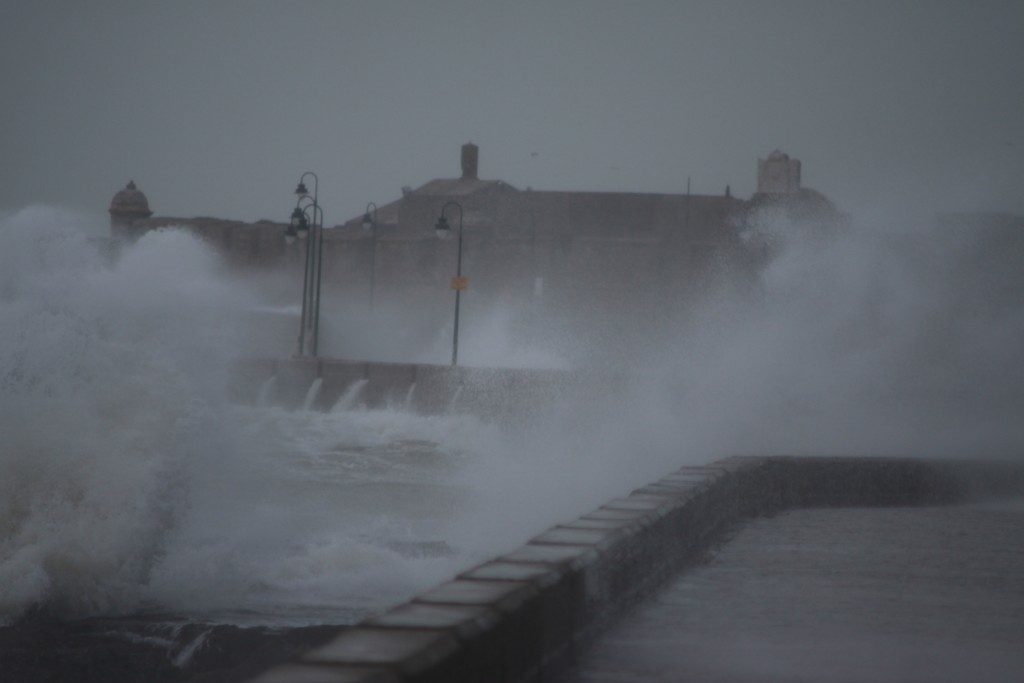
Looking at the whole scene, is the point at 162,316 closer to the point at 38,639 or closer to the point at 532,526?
the point at 532,526

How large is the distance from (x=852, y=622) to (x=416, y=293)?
68.9 m

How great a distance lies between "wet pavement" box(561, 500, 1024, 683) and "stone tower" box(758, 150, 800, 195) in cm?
6908

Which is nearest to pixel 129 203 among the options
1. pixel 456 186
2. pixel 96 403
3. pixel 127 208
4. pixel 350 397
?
pixel 127 208

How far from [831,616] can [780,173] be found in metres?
73.5

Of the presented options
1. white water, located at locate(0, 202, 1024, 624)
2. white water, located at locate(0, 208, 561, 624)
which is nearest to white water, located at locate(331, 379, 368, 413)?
white water, located at locate(0, 202, 1024, 624)

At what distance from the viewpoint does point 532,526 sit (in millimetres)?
18734

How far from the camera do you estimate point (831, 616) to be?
6309 millimetres

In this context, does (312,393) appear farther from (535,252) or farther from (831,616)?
(535,252)

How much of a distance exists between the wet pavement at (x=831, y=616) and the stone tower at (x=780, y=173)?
69.1 meters

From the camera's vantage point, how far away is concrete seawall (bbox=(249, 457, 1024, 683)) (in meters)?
3.60

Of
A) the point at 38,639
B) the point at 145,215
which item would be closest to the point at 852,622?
the point at 38,639

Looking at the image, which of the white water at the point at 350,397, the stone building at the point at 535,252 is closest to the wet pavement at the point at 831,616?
the white water at the point at 350,397

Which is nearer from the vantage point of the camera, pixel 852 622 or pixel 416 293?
pixel 852 622

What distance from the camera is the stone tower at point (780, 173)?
3046 inches
